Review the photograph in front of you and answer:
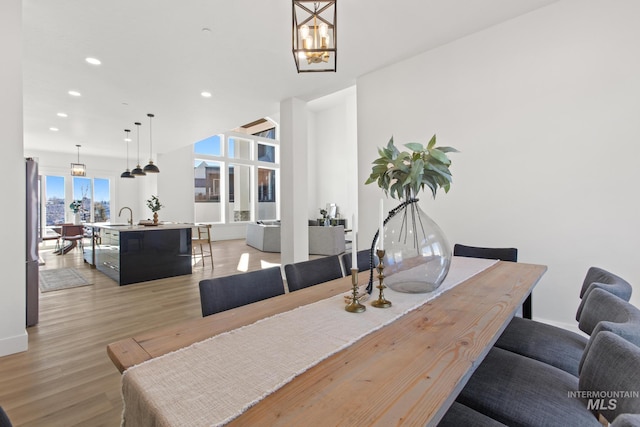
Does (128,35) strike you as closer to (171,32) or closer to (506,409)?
(171,32)

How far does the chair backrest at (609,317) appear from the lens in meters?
0.90

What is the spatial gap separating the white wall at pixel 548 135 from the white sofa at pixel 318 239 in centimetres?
399

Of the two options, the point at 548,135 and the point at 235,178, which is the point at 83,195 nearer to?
the point at 235,178

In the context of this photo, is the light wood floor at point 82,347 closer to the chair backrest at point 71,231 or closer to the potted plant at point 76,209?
the chair backrest at point 71,231

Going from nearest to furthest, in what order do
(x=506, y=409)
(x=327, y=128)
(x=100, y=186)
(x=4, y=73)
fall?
(x=506, y=409) < (x=4, y=73) < (x=100, y=186) < (x=327, y=128)

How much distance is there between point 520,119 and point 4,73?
14.5ft

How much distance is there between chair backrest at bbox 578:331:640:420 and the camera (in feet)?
2.41

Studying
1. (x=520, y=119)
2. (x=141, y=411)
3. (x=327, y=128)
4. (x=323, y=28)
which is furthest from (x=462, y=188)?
(x=327, y=128)

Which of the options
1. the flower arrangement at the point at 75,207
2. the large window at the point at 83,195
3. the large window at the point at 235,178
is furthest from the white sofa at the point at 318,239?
the large window at the point at 83,195

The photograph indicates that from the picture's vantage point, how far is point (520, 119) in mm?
2773

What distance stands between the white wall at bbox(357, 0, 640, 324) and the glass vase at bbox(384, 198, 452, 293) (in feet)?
6.13

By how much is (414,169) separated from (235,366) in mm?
1027

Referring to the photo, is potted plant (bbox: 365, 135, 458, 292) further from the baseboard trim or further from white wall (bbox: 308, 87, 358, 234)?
white wall (bbox: 308, 87, 358, 234)

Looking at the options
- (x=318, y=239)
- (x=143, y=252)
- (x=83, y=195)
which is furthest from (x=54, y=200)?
(x=318, y=239)
